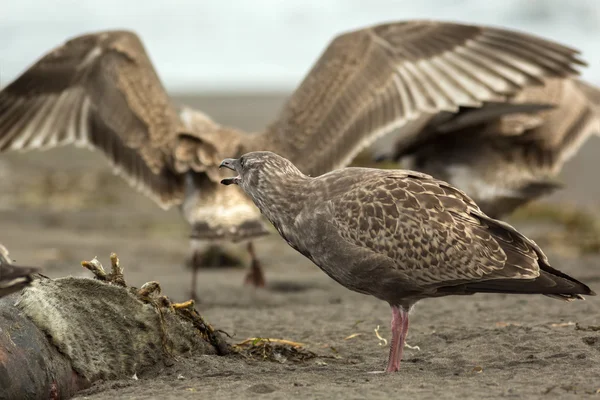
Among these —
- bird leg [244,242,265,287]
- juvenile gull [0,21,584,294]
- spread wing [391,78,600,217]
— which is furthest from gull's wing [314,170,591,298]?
spread wing [391,78,600,217]

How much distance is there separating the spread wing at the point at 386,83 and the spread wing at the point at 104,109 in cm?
103

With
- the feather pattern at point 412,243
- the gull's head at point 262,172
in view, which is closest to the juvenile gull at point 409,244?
the feather pattern at point 412,243

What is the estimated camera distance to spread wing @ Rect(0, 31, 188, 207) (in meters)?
8.91

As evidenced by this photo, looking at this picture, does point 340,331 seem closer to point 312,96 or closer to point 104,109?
point 312,96

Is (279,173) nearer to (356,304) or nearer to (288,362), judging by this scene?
(288,362)

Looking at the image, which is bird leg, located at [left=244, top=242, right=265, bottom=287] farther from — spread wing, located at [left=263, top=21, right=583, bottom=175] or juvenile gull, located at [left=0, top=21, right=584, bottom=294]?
spread wing, located at [left=263, top=21, right=583, bottom=175]

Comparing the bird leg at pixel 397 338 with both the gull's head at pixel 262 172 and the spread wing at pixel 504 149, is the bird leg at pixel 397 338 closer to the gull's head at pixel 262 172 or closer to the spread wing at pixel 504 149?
the gull's head at pixel 262 172

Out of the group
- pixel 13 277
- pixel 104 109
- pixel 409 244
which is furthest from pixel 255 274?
pixel 13 277

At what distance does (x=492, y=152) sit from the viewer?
1040 cm

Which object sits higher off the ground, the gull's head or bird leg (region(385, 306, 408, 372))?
the gull's head

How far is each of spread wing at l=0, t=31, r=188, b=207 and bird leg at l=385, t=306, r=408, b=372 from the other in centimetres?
413

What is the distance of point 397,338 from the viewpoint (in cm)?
512

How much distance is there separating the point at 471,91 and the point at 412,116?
61 cm

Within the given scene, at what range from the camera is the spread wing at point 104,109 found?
8.91 m
